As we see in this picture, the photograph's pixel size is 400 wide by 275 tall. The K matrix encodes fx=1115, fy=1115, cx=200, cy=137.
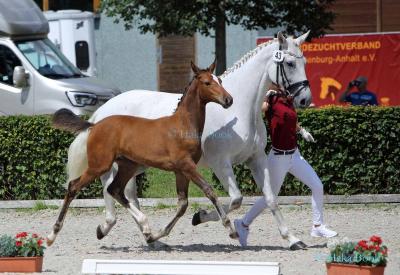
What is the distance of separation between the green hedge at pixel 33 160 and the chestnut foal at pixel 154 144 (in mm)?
3714

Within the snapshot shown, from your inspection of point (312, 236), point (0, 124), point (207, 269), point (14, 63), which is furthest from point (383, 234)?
point (14, 63)

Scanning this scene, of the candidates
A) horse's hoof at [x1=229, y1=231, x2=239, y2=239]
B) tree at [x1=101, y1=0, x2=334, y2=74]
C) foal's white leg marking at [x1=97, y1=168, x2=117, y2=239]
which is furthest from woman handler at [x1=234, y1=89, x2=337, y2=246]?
tree at [x1=101, y1=0, x2=334, y2=74]

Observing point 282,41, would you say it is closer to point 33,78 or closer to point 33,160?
point 33,160

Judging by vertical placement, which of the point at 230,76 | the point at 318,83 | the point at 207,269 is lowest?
the point at 318,83

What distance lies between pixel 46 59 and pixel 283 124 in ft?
31.7

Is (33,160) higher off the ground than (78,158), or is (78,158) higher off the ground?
(78,158)

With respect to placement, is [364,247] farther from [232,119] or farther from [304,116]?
[304,116]

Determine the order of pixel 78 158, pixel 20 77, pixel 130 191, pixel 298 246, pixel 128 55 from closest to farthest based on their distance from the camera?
pixel 298 246 → pixel 78 158 → pixel 130 191 → pixel 20 77 → pixel 128 55

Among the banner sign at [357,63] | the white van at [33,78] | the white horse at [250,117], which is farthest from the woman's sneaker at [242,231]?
the banner sign at [357,63]

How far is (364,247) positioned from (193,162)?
2357 mm

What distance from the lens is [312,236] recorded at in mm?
11758

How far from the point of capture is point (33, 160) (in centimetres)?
1495

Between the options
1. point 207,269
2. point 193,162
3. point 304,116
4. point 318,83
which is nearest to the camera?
point 207,269

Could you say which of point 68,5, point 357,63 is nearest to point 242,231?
point 357,63
